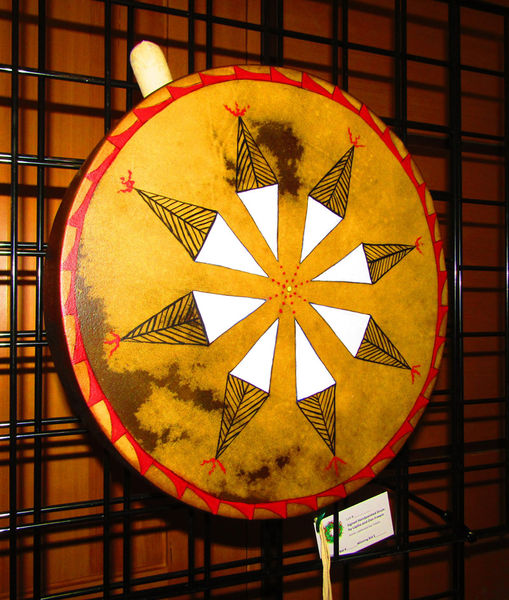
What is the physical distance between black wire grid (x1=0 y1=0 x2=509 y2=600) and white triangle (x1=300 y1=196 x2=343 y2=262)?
35cm

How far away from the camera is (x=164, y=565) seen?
4.25ft

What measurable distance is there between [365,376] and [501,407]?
106 cm

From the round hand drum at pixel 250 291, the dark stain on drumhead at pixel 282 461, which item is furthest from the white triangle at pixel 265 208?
the dark stain on drumhead at pixel 282 461

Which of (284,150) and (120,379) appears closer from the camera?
(120,379)

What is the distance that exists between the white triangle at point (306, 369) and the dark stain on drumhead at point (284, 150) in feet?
0.82

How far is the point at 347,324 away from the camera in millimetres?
895

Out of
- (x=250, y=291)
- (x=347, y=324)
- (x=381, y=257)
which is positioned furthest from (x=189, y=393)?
(x=381, y=257)

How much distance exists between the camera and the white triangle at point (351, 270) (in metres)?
0.89

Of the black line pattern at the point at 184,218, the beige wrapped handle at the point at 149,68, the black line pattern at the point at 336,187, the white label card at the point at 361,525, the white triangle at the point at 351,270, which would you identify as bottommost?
the white label card at the point at 361,525

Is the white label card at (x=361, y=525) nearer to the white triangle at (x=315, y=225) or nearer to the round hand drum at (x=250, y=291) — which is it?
the round hand drum at (x=250, y=291)

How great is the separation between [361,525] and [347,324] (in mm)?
470

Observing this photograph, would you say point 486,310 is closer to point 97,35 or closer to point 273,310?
point 273,310

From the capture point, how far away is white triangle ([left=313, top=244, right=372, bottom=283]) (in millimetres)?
888

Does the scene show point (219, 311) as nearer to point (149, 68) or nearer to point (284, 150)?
point (284, 150)
